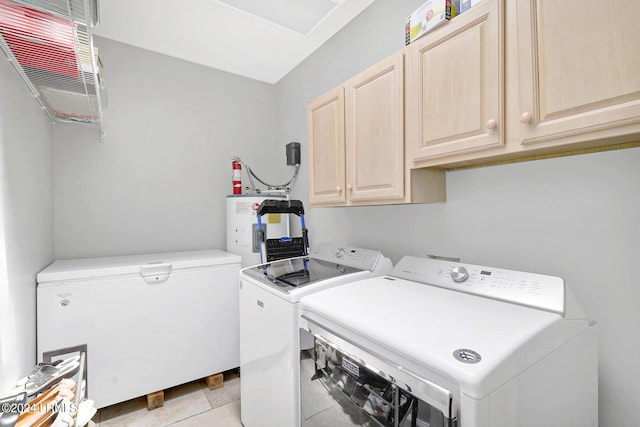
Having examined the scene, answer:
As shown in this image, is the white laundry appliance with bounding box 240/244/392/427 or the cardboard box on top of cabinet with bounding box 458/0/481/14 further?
the white laundry appliance with bounding box 240/244/392/427

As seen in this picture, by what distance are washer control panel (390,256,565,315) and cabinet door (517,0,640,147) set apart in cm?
47

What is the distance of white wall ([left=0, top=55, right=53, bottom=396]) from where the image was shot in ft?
3.75

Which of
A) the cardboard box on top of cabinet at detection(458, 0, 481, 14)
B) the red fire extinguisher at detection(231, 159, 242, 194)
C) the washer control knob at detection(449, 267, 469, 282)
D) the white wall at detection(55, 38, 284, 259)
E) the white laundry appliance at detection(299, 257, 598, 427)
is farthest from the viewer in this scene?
the red fire extinguisher at detection(231, 159, 242, 194)

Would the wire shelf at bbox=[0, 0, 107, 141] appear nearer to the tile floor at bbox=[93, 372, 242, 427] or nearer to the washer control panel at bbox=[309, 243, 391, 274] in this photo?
the washer control panel at bbox=[309, 243, 391, 274]

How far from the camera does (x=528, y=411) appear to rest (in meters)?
0.73

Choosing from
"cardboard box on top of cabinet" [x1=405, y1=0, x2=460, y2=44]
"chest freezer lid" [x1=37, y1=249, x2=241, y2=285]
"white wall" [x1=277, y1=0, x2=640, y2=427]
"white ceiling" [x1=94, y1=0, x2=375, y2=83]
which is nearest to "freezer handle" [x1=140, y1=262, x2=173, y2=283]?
"chest freezer lid" [x1=37, y1=249, x2=241, y2=285]

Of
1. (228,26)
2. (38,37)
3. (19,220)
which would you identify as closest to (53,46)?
(38,37)

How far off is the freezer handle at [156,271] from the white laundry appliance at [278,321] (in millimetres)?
644

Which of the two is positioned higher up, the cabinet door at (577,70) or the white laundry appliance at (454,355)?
the cabinet door at (577,70)

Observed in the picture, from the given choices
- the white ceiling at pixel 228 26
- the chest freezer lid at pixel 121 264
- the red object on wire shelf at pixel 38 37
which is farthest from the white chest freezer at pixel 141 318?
the white ceiling at pixel 228 26

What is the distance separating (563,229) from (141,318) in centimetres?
234

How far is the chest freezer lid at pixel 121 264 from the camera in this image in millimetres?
Answer: 1682

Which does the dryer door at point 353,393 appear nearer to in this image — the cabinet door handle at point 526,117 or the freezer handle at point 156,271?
the cabinet door handle at point 526,117

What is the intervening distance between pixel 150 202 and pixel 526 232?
263 centimetres
